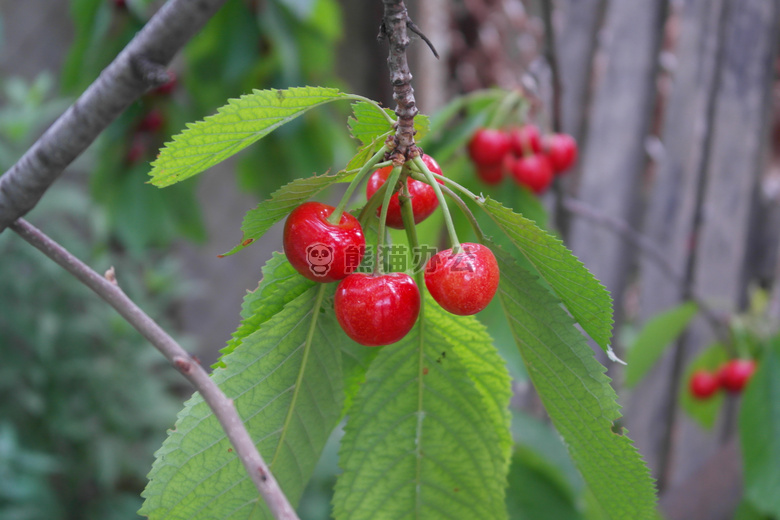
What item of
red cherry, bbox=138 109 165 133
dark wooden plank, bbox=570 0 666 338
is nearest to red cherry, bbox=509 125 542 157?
dark wooden plank, bbox=570 0 666 338

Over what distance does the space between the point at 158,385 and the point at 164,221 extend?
102 cm

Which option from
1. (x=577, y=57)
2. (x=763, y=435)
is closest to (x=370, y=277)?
(x=763, y=435)

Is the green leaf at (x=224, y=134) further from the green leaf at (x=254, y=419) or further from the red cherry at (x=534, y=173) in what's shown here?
the red cherry at (x=534, y=173)

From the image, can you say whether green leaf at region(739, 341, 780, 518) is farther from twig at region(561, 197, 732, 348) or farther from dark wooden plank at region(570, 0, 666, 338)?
dark wooden plank at region(570, 0, 666, 338)

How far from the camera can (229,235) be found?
316 centimetres

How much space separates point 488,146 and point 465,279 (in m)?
0.66

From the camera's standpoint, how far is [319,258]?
466mm

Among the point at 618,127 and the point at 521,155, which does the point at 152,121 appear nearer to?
the point at 521,155

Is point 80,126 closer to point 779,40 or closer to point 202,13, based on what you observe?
point 202,13

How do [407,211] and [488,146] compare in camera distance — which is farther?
[488,146]

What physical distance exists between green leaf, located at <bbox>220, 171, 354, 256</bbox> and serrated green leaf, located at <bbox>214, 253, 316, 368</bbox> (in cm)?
4

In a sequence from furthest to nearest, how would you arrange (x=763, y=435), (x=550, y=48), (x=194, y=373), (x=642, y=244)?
1. (x=642, y=244)
2. (x=763, y=435)
3. (x=550, y=48)
4. (x=194, y=373)

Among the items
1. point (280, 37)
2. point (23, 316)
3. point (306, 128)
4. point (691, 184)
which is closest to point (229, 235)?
point (23, 316)

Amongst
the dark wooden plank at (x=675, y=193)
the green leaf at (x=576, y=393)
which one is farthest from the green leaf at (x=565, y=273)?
the dark wooden plank at (x=675, y=193)
